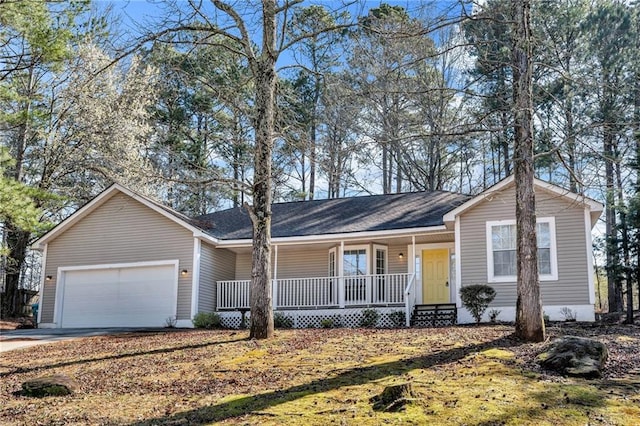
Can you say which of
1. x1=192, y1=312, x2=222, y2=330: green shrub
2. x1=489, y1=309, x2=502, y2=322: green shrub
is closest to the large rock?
x1=489, y1=309, x2=502, y2=322: green shrub

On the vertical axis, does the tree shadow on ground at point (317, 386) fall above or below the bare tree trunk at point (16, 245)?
below

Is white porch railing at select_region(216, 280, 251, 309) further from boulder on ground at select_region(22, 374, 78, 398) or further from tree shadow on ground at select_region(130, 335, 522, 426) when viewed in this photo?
tree shadow on ground at select_region(130, 335, 522, 426)

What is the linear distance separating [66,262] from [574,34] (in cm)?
1872

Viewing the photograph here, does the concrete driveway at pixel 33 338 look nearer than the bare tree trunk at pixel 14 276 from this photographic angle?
Yes

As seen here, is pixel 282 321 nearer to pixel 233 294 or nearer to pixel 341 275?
pixel 233 294

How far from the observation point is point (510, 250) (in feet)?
45.1

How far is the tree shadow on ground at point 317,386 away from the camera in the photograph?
5904mm

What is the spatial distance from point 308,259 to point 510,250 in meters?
6.21

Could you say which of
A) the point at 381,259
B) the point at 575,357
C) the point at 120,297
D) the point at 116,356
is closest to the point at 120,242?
the point at 120,297

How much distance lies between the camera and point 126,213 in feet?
55.7

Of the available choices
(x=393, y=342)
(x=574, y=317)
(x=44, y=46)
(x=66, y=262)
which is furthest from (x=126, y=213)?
(x=574, y=317)

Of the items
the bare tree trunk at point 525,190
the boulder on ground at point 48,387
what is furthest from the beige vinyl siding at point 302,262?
the boulder on ground at point 48,387

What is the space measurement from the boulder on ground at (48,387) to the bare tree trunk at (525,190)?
263 inches

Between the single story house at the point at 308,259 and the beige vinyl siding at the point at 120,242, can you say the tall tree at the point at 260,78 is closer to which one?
the single story house at the point at 308,259
